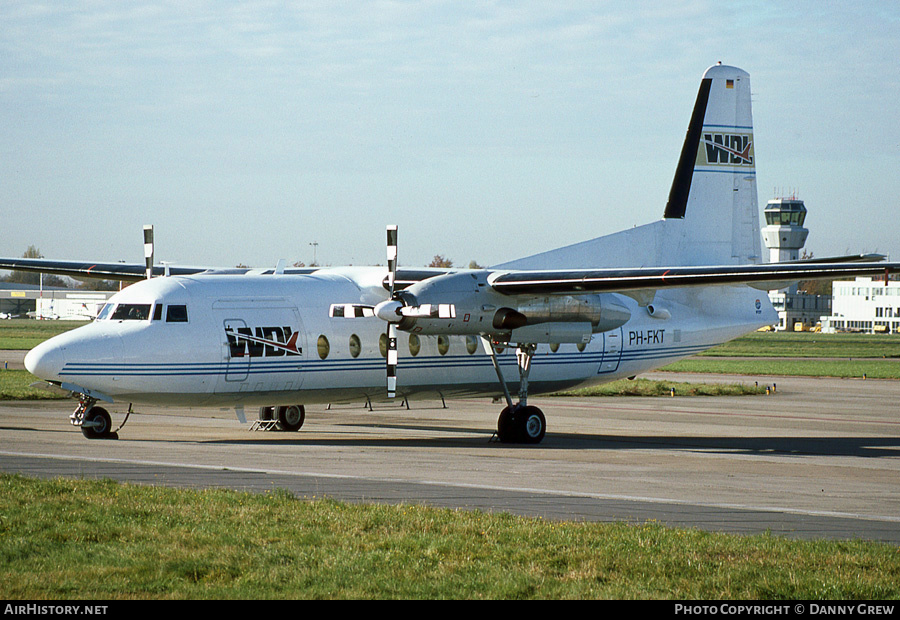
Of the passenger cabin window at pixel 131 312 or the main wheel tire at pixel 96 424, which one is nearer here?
the passenger cabin window at pixel 131 312

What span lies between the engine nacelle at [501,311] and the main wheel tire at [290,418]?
4299mm

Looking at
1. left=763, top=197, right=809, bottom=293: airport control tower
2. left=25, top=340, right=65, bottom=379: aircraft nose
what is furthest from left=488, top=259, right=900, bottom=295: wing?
left=763, top=197, right=809, bottom=293: airport control tower

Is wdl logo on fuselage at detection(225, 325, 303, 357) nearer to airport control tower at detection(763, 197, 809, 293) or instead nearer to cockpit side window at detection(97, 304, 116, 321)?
cockpit side window at detection(97, 304, 116, 321)

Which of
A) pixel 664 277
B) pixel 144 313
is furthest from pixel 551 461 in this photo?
pixel 144 313

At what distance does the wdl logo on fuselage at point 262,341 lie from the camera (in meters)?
19.5

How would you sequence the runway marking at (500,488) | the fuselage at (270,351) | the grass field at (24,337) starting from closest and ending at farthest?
the runway marking at (500,488) → the fuselage at (270,351) → the grass field at (24,337)

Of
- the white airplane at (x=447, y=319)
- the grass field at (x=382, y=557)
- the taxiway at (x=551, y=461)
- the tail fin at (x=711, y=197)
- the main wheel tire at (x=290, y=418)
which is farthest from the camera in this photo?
the tail fin at (x=711, y=197)

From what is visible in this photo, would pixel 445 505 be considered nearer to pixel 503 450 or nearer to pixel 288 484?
pixel 288 484

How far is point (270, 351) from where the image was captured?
782 inches

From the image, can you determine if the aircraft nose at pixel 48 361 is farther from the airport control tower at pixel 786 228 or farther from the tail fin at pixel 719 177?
the airport control tower at pixel 786 228

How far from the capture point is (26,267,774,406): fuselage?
1853cm

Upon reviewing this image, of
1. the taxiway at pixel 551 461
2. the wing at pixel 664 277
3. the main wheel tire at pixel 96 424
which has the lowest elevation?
the taxiway at pixel 551 461

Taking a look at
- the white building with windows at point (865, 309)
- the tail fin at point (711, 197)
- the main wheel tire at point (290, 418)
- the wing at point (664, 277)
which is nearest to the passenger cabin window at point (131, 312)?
the main wheel tire at point (290, 418)

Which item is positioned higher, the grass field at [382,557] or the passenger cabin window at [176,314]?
the passenger cabin window at [176,314]
